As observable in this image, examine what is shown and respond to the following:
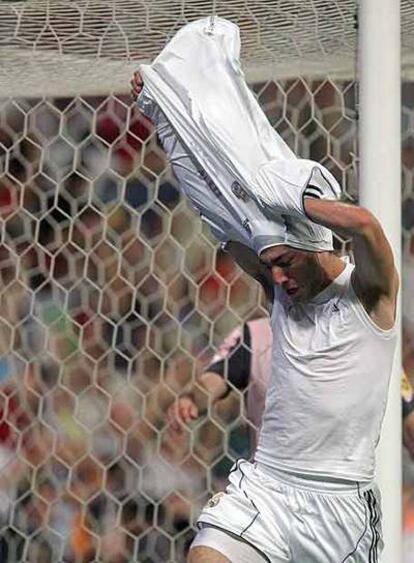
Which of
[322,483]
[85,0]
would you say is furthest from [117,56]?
[322,483]

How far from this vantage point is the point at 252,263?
2.09 metres

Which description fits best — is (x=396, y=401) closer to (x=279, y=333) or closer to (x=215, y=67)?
(x=279, y=333)

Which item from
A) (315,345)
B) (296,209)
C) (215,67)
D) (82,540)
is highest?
(215,67)

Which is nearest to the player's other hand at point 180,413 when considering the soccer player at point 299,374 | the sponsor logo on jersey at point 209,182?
the soccer player at point 299,374

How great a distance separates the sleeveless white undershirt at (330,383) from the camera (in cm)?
195

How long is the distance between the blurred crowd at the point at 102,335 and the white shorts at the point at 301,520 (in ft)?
2.49

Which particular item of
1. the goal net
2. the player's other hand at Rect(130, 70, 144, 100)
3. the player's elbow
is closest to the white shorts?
the player's elbow

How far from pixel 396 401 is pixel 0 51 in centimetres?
99

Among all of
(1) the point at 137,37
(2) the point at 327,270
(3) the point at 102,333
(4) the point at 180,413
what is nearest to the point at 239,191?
(2) the point at 327,270

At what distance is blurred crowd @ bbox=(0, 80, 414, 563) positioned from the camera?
281 cm

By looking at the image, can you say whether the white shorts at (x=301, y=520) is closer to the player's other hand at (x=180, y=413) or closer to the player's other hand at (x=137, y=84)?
the player's other hand at (x=137, y=84)

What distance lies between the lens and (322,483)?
6.51 ft

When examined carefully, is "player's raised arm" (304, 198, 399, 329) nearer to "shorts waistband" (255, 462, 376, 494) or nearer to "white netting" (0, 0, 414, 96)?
"shorts waistband" (255, 462, 376, 494)

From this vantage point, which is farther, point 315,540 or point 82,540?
point 82,540
